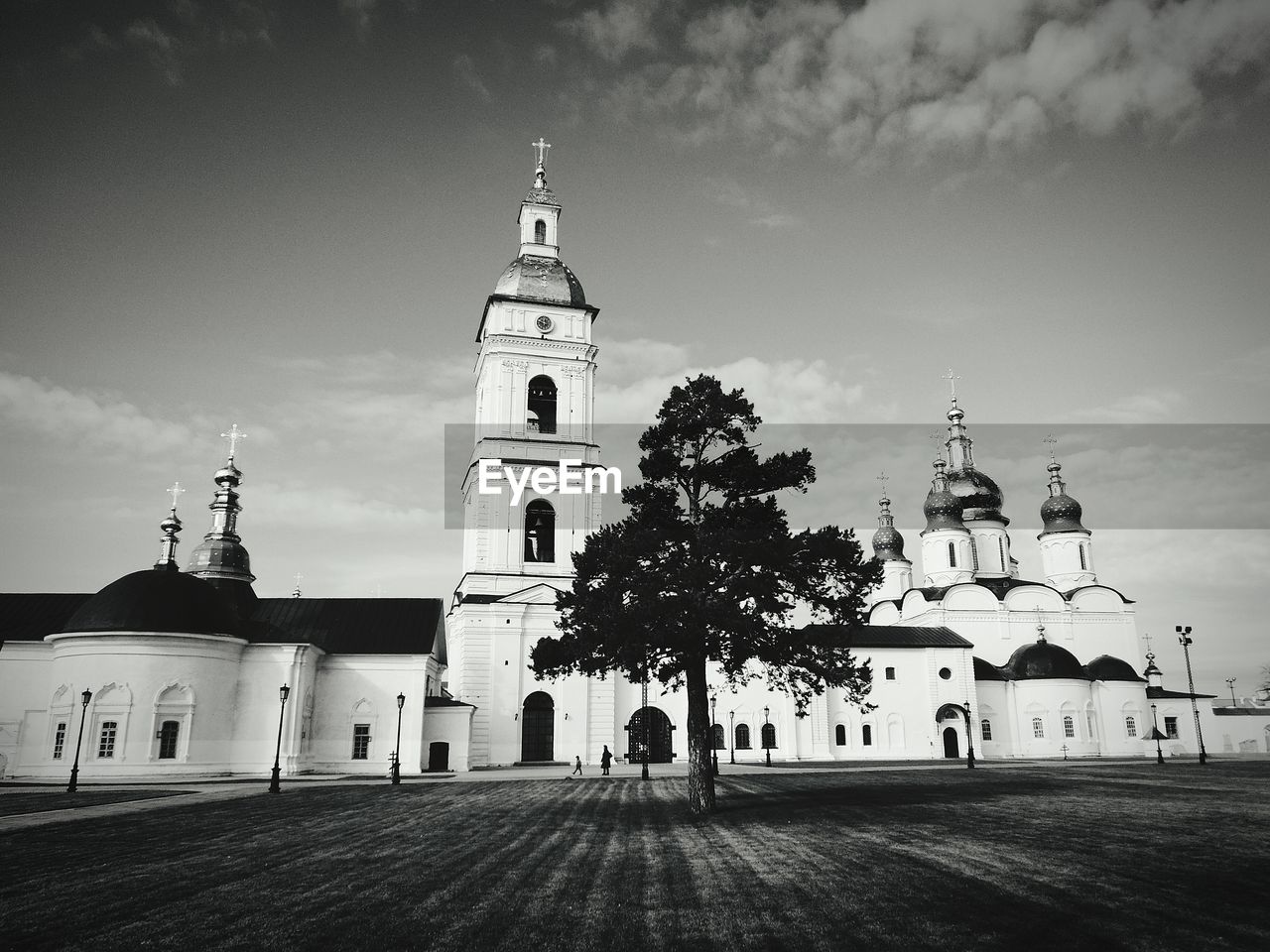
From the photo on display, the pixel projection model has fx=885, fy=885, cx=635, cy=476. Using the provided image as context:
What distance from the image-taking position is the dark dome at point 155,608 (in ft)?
113

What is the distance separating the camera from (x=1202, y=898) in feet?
31.9

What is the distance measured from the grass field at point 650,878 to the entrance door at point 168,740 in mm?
16942

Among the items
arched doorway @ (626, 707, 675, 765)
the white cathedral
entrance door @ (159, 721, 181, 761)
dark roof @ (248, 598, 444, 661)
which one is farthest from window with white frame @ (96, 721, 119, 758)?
arched doorway @ (626, 707, 675, 765)

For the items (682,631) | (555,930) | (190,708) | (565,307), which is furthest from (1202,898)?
(565,307)

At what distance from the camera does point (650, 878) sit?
1130 centimetres

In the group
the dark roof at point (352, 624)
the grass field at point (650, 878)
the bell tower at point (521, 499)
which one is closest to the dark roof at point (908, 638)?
the bell tower at point (521, 499)

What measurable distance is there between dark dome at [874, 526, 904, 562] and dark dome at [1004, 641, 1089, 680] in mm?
15788

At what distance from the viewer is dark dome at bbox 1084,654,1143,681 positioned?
54400 millimetres

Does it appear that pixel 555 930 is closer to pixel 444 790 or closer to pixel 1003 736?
pixel 444 790

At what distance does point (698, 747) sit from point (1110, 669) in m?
45.7

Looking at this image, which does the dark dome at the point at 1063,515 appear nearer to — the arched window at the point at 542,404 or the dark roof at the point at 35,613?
the arched window at the point at 542,404

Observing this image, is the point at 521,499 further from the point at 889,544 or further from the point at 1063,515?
the point at 1063,515

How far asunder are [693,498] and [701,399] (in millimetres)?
2400

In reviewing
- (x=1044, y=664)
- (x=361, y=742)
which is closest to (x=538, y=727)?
(x=361, y=742)
